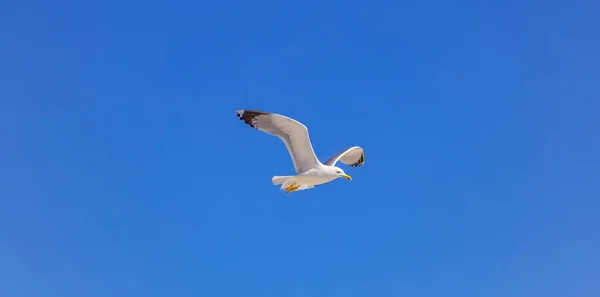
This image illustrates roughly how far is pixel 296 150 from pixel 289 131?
2.21 ft

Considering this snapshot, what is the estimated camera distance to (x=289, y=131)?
22188 millimetres

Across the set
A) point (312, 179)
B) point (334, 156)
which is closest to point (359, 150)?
point (334, 156)

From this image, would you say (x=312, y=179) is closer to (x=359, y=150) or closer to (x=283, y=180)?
(x=283, y=180)

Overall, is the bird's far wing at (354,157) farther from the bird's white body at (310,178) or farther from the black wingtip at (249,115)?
the black wingtip at (249,115)

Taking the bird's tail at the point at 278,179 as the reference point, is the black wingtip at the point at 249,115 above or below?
above

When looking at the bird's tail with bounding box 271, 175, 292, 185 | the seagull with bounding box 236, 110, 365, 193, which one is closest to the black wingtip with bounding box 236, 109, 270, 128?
the seagull with bounding box 236, 110, 365, 193

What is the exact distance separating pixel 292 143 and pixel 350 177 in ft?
6.73

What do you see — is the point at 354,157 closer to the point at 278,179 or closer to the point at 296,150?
the point at 296,150

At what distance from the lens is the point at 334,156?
80.7 feet

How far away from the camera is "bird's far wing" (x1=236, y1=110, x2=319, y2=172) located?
21.8 m

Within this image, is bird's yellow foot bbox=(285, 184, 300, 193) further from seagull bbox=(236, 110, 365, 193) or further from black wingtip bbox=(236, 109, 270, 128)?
black wingtip bbox=(236, 109, 270, 128)

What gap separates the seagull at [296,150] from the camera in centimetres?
2188

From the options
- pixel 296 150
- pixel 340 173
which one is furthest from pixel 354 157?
pixel 296 150

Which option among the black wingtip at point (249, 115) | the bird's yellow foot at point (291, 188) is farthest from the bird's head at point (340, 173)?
the black wingtip at point (249, 115)
